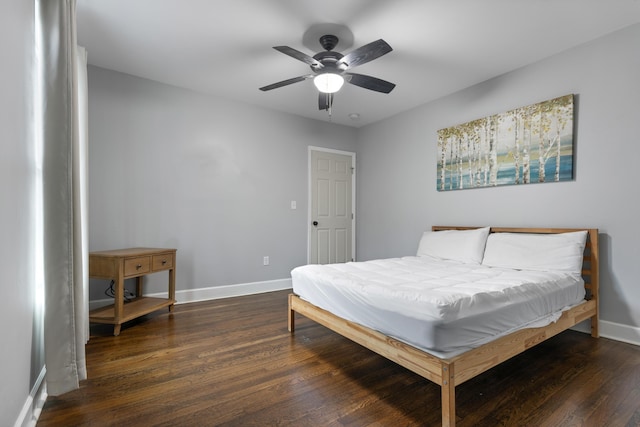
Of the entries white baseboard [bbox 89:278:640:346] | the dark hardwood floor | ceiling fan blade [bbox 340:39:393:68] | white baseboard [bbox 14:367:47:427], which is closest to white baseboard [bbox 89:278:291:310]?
white baseboard [bbox 89:278:640:346]

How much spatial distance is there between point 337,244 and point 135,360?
328 cm

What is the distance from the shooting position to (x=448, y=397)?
4.62 feet

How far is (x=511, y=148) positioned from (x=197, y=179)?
11.8 feet

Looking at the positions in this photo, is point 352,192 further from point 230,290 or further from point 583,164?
point 583,164

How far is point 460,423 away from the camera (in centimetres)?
148

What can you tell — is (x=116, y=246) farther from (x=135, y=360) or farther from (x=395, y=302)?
(x=395, y=302)


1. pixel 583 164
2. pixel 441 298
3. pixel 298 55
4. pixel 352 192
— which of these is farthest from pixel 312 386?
pixel 352 192

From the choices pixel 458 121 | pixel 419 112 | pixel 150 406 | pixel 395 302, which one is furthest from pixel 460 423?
pixel 419 112

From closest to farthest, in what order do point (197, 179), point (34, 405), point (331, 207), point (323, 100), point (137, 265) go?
point (34, 405) < point (137, 265) < point (323, 100) < point (197, 179) < point (331, 207)

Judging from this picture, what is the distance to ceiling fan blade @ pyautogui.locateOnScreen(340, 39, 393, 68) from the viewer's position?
2123mm

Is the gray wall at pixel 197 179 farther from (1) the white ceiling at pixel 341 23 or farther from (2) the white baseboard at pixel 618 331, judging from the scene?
(2) the white baseboard at pixel 618 331

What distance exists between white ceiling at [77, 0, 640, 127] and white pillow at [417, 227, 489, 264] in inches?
68.0

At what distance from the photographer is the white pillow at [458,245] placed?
310 centimetres

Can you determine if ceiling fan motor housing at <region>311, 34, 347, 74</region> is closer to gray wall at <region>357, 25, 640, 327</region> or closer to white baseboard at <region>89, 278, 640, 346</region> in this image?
gray wall at <region>357, 25, 640, 327</region>
